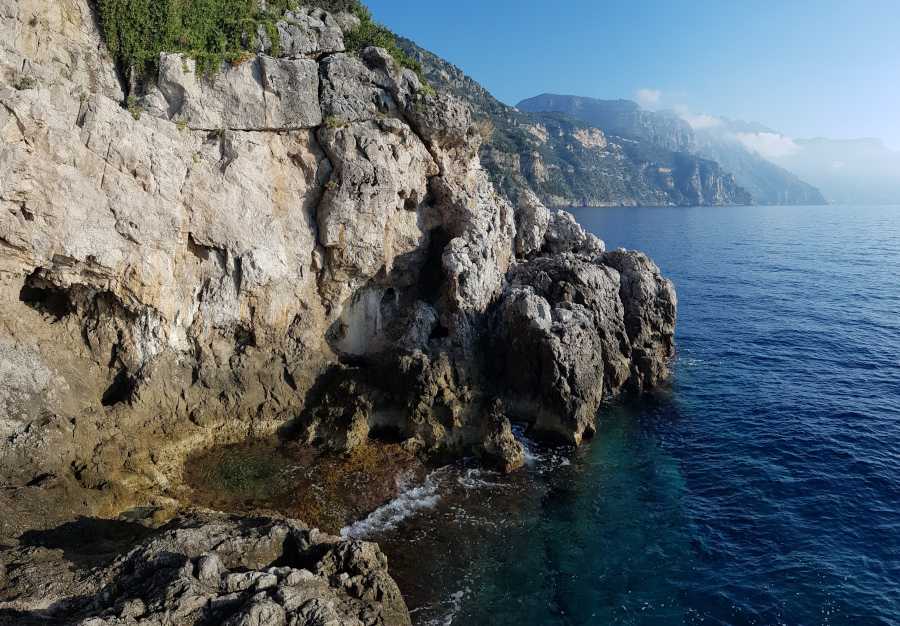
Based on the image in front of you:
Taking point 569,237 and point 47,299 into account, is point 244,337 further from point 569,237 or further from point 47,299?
point 569,237

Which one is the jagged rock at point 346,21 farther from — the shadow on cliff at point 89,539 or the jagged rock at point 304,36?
the shadow on cliff at point 89,539

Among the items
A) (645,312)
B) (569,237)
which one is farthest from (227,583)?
(569,237)

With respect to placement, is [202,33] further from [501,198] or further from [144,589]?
[144,589]

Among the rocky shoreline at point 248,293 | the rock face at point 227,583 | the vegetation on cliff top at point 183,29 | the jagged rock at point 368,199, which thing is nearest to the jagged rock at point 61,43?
the rocky shoreline at point 248,293

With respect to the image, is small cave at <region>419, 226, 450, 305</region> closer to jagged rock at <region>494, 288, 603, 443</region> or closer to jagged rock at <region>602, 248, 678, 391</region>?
jagged rock at <region>494, 288, 603, 443</region>

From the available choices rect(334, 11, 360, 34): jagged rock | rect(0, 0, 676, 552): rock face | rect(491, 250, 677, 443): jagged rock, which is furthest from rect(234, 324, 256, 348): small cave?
rect(334, 11, 360, 34): jagged rock

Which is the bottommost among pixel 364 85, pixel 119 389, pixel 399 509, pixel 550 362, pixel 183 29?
pixel 399 509
